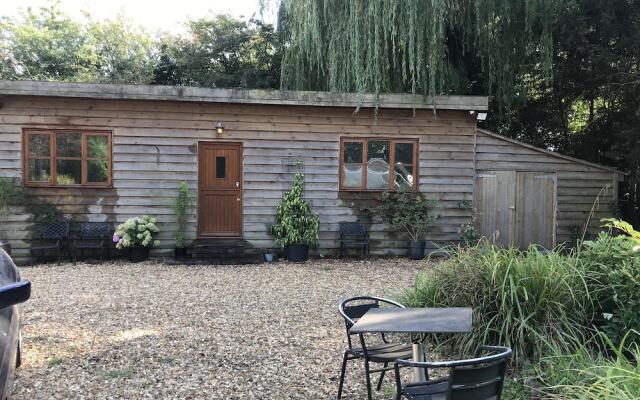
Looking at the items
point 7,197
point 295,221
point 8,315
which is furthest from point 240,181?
point 8,315

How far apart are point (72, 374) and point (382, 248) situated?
22.5ft

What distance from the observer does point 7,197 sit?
8.67 meters

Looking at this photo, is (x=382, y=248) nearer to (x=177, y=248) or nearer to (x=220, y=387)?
(x=177, y=248)

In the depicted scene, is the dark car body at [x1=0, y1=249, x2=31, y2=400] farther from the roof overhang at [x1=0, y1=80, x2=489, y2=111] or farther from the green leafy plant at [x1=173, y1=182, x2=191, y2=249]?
the roof overhang at [x1=0, y1=80, x2=489, y2=111]

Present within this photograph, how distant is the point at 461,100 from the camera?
948 centimetres

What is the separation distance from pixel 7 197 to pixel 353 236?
6.31 m

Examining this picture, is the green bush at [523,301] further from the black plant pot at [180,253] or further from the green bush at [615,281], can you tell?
the black plant pot at [180,253]

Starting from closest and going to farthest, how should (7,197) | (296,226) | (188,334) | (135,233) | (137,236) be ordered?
1. (188,334)
2. (7,197)
3. (137,236)
4. (135,233)
5. (296,226)

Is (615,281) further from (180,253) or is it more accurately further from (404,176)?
(180,253)

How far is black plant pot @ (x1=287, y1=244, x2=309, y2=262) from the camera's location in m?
9.24

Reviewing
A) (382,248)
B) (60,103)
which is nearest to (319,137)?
(382,248)

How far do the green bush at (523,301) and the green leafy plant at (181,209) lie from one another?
6002mm

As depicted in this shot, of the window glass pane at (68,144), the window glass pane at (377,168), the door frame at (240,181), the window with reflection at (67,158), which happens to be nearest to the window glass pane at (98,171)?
the window with reflection at (67,158)

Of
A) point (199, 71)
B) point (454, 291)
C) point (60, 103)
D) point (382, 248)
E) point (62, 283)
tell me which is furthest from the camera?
point (199, 71)
